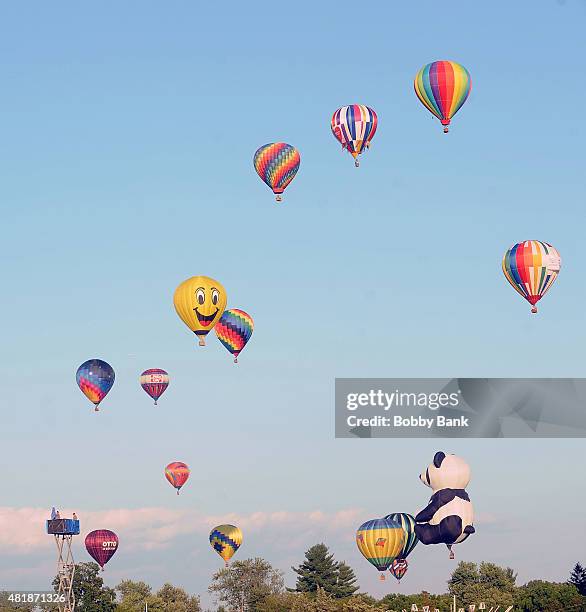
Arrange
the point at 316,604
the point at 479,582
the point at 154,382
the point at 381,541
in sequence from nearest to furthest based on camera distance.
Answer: the point at 381,541
the point at 154,382
the point at 316,604
the point at 479,582

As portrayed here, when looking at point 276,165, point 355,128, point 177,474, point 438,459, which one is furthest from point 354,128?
point 177,474

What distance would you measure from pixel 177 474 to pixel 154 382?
12.9m

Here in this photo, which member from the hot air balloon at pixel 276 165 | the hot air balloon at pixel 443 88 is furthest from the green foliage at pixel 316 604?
the hot air balloon at pixel 443 88

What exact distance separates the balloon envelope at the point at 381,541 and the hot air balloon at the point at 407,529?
263 mm

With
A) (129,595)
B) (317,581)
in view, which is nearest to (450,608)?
(317,581)

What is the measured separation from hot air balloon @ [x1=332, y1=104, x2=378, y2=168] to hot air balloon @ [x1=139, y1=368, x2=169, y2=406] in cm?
2783

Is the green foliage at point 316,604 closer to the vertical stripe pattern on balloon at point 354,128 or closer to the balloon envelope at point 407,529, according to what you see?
the balloon envelope at point 407,529

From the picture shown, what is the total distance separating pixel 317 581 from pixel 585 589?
29761 mm

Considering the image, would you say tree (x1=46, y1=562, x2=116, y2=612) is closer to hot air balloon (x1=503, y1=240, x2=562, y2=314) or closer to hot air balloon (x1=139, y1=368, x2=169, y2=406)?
hot air balloon (x1=139, y1=368, x2=169, y2=406)

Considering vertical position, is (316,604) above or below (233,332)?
below

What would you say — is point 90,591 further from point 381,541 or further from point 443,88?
point 443,88

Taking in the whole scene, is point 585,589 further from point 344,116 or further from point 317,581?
point 344,116

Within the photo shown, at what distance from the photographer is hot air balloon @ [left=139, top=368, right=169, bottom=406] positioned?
10612 centimetres

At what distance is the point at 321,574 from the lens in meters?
145
